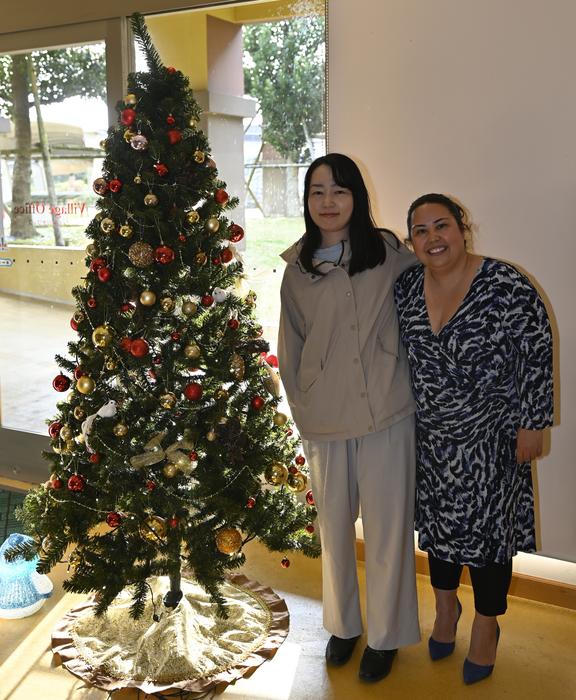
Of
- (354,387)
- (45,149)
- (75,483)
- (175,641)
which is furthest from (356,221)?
(45,149)

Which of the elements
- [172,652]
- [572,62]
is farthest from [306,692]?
[572,62]

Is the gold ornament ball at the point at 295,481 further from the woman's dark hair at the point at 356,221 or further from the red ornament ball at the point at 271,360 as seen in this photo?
the woman's dark hair at the point at 356,221

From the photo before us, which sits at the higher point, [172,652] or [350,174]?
[350,174]

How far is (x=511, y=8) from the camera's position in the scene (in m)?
2.46

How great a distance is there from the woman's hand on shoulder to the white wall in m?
0.64

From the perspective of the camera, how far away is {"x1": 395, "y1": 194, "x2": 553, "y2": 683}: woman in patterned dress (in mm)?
1987

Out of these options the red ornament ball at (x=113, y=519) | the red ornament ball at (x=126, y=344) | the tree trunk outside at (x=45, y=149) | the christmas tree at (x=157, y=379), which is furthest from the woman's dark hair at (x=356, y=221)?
the tree trunk outside at (x=45, y=149)

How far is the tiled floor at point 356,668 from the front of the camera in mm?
2201

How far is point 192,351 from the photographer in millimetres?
2164

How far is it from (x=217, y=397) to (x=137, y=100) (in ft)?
3.05

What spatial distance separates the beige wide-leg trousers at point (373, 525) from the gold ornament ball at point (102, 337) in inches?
26.8

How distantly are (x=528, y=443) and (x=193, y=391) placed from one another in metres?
0.97

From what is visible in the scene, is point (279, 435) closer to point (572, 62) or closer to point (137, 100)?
point (137, 100)

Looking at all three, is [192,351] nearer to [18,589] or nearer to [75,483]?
[75,483]
